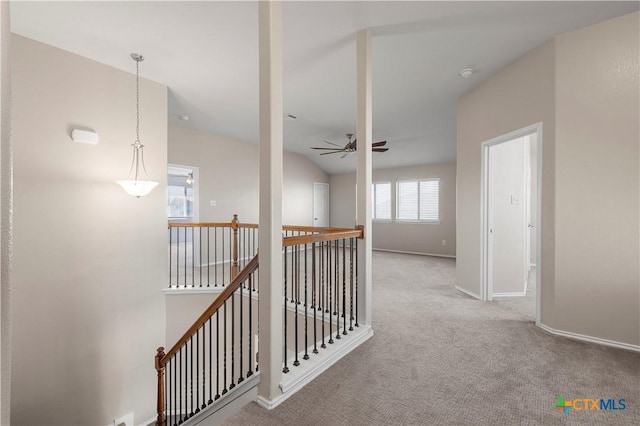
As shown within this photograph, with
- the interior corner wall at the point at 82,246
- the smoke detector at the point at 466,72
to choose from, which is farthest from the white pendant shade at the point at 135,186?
the smoke detector at the point at 466,72

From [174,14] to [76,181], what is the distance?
2.09 meters

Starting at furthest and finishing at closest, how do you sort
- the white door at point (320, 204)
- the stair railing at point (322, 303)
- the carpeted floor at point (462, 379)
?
the white door at point (320, 204) → the stair railing at point (322, 303) → the carpeted floor at point (462, 379)

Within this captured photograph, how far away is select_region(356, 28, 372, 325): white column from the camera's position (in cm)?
257

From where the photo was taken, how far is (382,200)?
27.8 ft

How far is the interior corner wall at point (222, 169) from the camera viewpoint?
551 cm

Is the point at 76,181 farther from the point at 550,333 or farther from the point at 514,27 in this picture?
the point at 550,333

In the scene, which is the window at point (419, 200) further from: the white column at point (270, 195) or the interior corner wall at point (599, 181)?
the white column at point (270, 195)

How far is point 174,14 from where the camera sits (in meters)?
2.35

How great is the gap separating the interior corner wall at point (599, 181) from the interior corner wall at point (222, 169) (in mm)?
5581

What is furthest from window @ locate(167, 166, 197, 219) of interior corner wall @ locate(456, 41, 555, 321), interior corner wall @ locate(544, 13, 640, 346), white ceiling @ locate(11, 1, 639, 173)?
interior corner wall @ locate(544, 13, 640, 346)

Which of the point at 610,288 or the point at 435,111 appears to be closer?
the point at 610,288

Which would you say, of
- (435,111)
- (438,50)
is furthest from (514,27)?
(435,111)

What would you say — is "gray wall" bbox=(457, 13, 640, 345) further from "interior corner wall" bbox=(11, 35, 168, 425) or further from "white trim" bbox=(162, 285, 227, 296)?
"interior corner wall" bbox=(11, 35, 168, 425)

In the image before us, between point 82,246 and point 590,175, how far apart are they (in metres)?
5.13
